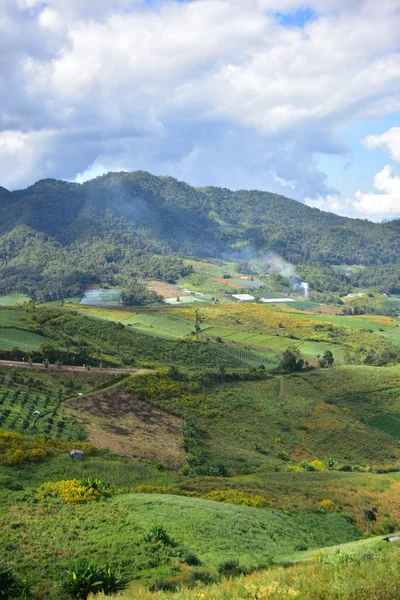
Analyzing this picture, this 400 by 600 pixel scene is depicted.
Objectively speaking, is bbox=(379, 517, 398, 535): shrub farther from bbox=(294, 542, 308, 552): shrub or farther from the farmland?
bbox=(294, 542, 308, 552): shrub

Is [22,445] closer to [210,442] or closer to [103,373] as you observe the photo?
[210,442]

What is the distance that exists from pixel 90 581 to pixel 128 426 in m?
39.6

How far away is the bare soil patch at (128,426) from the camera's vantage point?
158ft

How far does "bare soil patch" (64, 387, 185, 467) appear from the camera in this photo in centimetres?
4806

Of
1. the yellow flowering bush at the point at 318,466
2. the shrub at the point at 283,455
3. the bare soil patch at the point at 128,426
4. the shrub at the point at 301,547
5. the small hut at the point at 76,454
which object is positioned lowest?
the shrub at the point at 283,455

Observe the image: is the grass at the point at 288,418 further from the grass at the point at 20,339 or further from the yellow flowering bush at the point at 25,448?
the grass at the point at 20,339

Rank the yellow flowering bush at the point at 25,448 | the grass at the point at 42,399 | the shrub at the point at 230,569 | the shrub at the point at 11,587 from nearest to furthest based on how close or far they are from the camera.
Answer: the shrub at the point at 11,587, the shrub at the point at 230,569, the yellow flowering bush at the point at 25,448, the grass at the point at 42,399

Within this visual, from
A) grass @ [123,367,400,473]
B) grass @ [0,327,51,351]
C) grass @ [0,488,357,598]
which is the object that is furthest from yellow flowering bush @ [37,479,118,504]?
grass @ [0,327,51,351]

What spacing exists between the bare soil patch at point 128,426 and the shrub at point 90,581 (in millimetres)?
27979

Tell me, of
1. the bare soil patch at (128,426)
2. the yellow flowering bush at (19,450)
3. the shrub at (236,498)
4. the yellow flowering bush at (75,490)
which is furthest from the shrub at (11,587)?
the bare soil patch at (128,426)

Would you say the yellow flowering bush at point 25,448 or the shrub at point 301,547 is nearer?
the shrub at point 301,547

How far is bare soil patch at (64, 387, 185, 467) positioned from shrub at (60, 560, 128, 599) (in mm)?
27979

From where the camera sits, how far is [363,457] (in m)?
62.5

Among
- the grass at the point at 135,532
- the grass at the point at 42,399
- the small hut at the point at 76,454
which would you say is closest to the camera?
the grass at the point at 135,532
